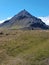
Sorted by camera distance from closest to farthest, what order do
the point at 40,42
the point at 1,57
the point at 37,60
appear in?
the point at 37,60 → the point at 1,57 → the point at 40,42

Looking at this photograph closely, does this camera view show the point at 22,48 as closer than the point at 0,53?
No

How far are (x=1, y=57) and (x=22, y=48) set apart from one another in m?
9.64

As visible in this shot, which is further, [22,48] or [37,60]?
[22,48]

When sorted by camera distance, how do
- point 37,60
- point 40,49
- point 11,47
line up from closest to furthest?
point 37,60 → point 40,49 → point 11,47

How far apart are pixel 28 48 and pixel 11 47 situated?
200 inches

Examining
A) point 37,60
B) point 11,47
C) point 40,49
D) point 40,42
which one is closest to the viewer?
point 37,60

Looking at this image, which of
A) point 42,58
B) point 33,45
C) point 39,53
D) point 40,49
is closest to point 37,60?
point 42,58

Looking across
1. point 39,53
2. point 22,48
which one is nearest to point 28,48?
point 22,48

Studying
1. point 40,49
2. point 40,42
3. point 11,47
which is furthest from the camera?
point 40,42

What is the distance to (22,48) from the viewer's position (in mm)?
58750

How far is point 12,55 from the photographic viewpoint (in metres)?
52.8

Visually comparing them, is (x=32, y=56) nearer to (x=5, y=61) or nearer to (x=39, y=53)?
(x=39, y=53)

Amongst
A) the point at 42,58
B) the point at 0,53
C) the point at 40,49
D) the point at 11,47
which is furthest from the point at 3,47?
the point at 42,58

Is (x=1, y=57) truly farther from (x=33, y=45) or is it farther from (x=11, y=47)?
(x=33, y=45)
